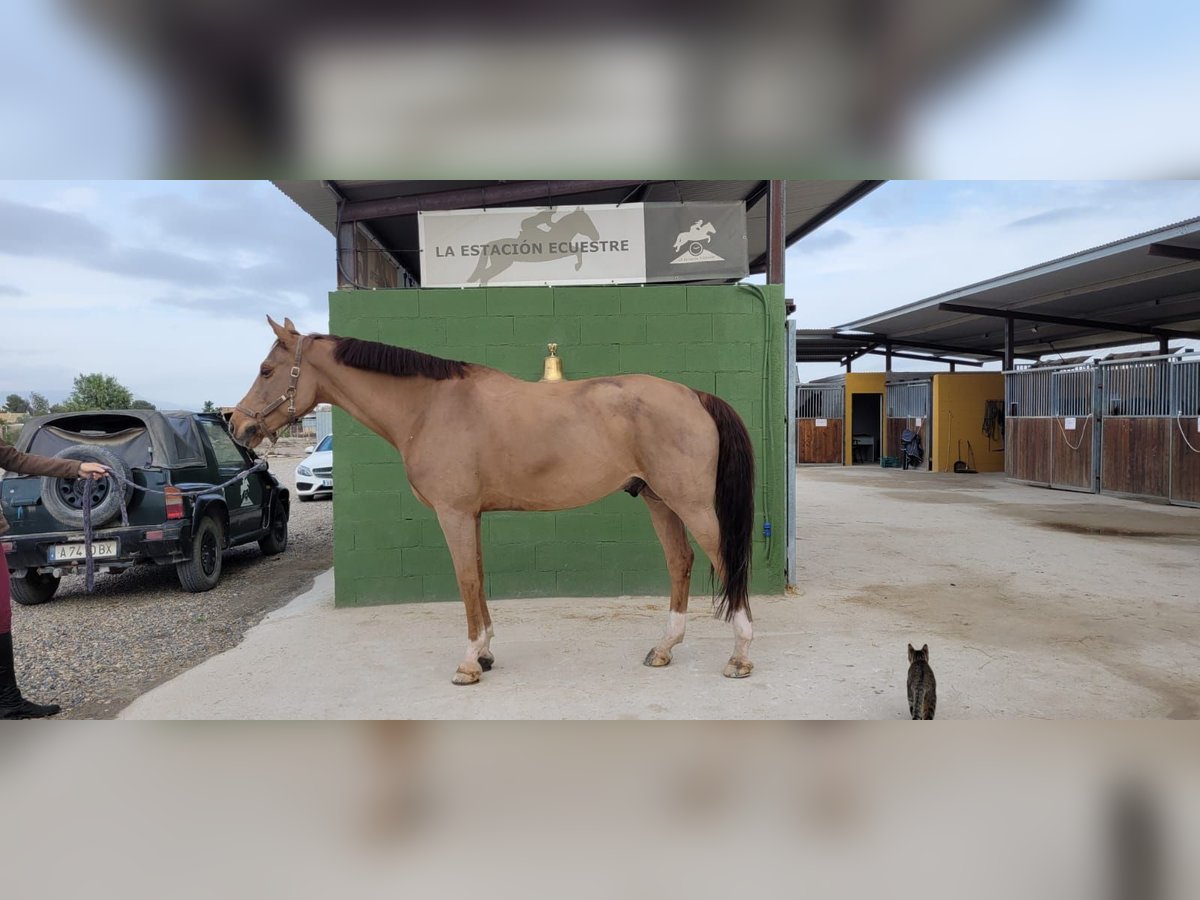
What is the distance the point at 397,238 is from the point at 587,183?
11.2 feet

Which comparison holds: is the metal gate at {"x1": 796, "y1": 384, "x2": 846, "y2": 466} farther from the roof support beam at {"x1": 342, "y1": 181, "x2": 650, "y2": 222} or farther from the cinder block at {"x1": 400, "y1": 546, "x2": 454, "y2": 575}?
the cinder block at {"x1": 400, "y1": 546, "x2": 454, "y2": 575}

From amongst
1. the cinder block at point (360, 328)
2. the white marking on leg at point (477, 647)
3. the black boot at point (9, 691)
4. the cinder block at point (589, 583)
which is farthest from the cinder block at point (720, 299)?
the black boot at point (9, 691)

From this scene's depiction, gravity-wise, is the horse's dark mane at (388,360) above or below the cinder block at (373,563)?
above

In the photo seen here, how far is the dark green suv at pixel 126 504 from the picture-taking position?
5.22 m

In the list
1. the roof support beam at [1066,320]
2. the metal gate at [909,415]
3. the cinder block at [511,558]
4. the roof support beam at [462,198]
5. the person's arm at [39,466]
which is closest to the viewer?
the person's arm at [39,466]

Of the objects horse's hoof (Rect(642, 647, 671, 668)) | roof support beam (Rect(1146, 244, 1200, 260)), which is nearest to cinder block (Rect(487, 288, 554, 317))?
horse's hoof (Rect(642, 647, 671, 668))

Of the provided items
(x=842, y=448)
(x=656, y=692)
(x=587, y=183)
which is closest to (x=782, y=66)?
(x=656, y=692)

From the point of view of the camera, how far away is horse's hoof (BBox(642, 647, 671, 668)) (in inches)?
149

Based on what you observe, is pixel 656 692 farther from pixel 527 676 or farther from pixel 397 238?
pixel 397 238

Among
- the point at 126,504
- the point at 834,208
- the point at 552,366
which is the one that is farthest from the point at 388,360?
the point at 834,208

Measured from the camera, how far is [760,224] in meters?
8.25

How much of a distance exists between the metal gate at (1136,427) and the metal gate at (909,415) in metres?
6.40

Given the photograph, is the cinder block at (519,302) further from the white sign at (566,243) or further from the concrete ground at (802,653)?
the concrete ground at (802,653)

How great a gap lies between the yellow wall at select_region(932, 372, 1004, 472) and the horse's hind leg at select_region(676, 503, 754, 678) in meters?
17.7
